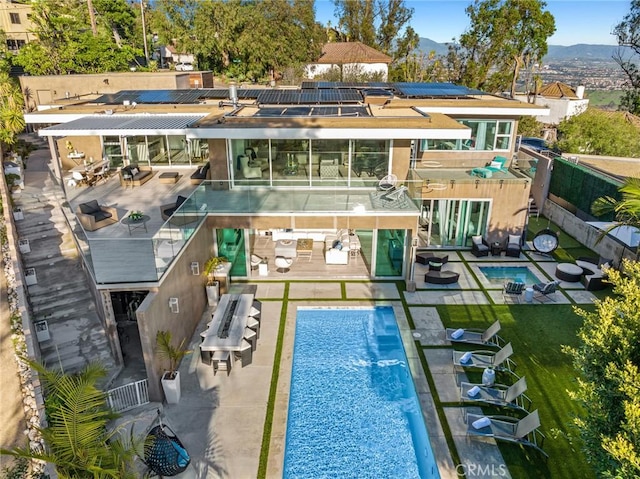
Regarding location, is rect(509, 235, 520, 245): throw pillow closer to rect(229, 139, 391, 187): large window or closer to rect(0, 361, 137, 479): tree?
rect(229, 139, 391, 187): large window

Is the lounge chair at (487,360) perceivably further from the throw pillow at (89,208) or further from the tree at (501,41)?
the tree at (501,41)

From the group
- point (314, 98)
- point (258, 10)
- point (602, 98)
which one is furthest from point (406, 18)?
point (602, 98)

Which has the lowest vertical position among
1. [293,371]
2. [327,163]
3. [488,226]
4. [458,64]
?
[293,371]

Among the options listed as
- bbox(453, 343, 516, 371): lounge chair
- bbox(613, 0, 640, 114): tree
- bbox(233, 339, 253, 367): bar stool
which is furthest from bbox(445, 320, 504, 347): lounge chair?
bbox(613, 0, 640, 114): tree

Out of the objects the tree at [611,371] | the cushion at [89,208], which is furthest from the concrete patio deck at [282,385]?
the cushion at [89,208]

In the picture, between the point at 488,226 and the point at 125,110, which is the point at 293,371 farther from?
the point at 125,110
